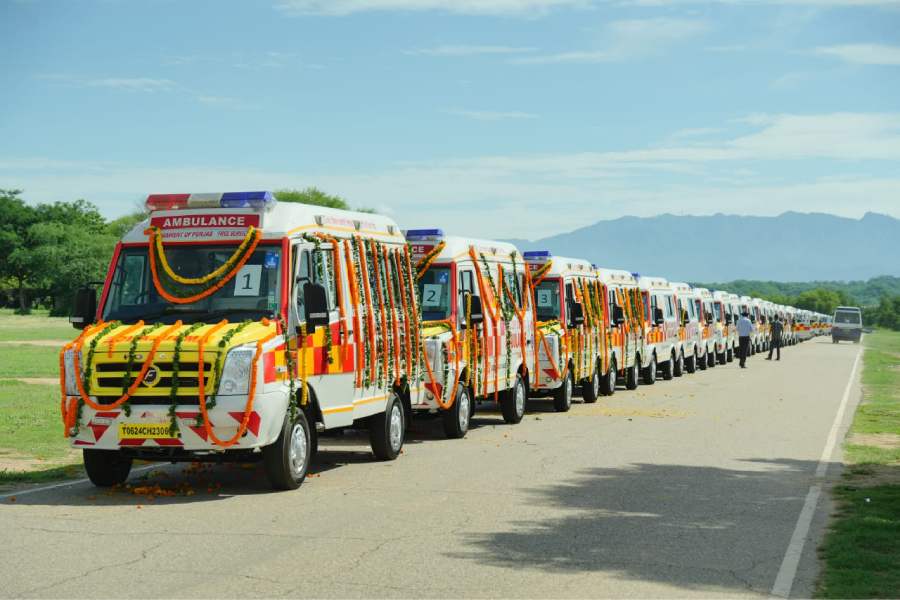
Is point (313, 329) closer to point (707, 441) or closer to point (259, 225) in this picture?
point (259, 225)

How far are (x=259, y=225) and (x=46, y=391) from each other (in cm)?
1379

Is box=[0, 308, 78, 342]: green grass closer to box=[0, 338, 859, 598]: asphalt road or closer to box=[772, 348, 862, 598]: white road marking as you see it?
box=[0, 338, 859, 598]: asphalt road

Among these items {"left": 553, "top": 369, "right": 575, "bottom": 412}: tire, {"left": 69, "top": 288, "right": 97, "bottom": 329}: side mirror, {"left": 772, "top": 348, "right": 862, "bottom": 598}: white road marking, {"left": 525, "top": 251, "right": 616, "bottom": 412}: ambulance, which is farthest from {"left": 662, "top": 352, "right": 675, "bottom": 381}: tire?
{"left": 69, "top": 288, "right": 97, "bottom": 329}: side mirror

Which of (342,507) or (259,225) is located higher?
(259,225)

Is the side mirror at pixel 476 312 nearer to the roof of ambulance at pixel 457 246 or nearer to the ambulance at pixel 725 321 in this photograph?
the roof of ambulance at pixel 457 246

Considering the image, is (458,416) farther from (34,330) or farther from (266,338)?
(34,330)

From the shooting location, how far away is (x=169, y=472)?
13.5 m

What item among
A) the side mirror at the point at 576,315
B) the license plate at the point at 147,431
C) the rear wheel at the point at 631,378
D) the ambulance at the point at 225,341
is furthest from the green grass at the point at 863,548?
the rear wheel at the point at 631,378

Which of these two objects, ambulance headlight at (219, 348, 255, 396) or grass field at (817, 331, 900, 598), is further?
ambulance headlight at (219, 348, 255, 396)

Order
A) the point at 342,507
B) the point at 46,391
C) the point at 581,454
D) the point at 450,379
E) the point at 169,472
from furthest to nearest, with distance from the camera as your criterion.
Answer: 1. the point at 46,391
2. the point at 450,379
3. the point at 581,454
4. the point at 169,472
5. the point at 342,507

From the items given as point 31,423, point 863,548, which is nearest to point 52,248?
point 31,423

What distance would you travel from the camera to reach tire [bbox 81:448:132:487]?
460 inches

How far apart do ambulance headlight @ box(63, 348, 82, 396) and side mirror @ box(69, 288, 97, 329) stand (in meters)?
0.75

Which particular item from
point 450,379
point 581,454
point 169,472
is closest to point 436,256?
point 450,379
